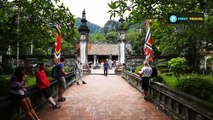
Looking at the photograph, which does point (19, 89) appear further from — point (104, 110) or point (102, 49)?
point (102, 49)

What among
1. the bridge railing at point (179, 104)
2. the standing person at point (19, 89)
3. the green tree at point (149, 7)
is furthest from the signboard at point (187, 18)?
the standing person at point (19, 89)

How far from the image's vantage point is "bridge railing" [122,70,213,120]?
5671 mm

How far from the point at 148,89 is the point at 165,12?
479cm

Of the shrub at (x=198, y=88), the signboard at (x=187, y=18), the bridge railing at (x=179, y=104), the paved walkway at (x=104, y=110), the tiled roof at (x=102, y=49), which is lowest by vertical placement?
the paved walkway at (x=104, y=110)

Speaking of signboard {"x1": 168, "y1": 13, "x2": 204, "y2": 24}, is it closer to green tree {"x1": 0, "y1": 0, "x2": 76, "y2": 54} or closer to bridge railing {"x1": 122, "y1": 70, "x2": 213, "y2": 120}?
bridge railing {"x1": 122, "y1": 70, "x2": 213, "y2": 120}

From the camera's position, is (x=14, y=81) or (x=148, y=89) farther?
(x=148, y=89)

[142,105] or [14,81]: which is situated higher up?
[14,81]

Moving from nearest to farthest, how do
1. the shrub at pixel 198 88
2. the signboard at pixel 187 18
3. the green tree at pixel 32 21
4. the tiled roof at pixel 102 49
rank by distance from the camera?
the signboard at pixel 187 18
the shrub at pixel 198 88
the green tree at pixel 32 21
the tiled roof at pixel 102 49

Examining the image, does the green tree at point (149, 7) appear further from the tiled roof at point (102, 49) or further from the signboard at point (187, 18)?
the tiled roof at point (102, 49)

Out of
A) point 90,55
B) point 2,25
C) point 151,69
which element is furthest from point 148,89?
point 90,55

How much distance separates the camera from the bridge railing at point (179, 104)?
567 centimetres

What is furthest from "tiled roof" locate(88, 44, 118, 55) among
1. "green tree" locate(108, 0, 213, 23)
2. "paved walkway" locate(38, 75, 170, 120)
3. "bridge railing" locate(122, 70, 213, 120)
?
"green tree" locate(108, 0, 213, 23)

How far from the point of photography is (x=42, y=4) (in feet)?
29.9

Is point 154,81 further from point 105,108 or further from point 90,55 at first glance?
point 90,55
